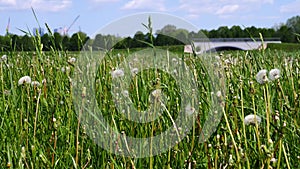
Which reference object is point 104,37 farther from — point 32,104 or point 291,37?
point 291,37

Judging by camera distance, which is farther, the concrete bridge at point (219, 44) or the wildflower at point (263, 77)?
the concrete bridge at point (219, 44)

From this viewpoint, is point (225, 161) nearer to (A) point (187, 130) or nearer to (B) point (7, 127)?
(A) point (187, 130)

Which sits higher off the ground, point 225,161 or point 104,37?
point 104,37

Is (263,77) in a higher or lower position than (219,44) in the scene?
higher

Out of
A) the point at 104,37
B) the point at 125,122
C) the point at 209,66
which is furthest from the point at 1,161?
the point at 209,66

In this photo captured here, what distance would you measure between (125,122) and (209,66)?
119cm

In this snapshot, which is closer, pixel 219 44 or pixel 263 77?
pixel 263 77

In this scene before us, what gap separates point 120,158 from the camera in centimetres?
161

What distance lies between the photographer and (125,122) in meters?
1.99

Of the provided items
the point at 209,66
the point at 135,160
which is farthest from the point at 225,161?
the point at 209,66

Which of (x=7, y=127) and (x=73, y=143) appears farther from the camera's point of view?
(x=7, y=127)

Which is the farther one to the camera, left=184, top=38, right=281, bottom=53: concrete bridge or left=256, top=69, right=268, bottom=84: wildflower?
left=184, top=38, right=281, bottom=53: concrete bridge

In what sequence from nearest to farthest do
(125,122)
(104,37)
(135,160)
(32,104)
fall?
1. (135,160)
2. (125,122)
3. (32,104)
4. (104,37)

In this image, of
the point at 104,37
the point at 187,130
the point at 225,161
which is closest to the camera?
the point at 225,161
